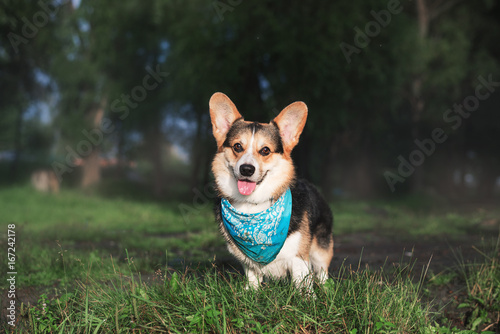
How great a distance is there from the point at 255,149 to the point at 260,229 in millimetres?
801

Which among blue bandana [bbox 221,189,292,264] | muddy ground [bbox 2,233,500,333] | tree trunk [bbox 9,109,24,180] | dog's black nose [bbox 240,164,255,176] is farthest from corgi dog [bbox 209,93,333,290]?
tree trunk [bbox 9,109,24,180]

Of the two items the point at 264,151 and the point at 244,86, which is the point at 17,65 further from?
the point at 264,151

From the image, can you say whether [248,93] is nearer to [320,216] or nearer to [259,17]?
[259,17]

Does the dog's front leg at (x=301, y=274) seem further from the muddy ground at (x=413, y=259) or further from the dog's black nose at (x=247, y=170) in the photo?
the dog's black nose at (x=247, y=170)

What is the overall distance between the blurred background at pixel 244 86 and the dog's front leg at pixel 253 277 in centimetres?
908

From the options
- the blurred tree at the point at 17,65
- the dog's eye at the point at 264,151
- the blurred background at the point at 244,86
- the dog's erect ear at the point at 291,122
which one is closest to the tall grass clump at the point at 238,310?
the dog's eye at the point at 264,151

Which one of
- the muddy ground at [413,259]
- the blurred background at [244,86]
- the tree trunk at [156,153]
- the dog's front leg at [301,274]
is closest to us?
the dog's front leg at [301,274]

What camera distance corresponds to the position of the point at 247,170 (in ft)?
13.2

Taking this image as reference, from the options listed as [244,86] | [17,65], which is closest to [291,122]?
[244,86]

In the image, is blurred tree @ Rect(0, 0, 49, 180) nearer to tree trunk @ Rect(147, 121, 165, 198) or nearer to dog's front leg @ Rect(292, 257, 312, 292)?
tree trunk @ Rect(147, 121, 165, 198)

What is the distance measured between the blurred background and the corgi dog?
29.3ft

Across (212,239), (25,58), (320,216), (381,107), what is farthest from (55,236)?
(381,107)

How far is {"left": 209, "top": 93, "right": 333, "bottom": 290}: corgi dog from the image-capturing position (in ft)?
14.3

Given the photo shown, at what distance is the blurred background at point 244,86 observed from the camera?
1424cm
